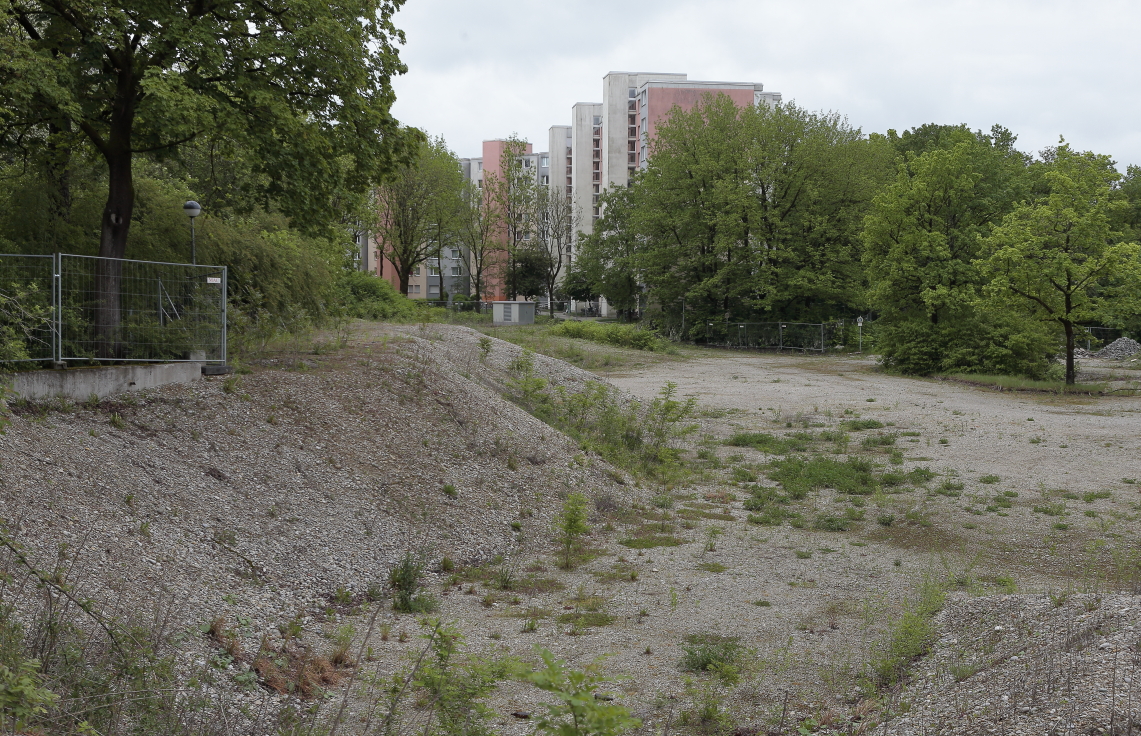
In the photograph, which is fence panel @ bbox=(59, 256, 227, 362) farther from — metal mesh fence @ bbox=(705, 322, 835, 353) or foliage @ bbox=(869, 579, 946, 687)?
metal mesh fence @ bbox=(705, 322, 835, 353)

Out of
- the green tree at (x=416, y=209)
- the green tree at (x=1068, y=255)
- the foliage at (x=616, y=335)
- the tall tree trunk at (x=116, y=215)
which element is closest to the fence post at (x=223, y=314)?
the tall tree trunk at (x=116, y=215)

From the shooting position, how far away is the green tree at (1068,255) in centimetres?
2541

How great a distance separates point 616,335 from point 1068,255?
21.1m

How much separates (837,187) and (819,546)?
124 ft

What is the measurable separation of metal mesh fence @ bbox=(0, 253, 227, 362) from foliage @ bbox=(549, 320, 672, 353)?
3053 cm

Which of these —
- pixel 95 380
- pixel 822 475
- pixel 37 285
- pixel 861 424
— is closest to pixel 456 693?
pixel 95 380

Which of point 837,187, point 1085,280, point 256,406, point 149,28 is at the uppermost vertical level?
point 837,187

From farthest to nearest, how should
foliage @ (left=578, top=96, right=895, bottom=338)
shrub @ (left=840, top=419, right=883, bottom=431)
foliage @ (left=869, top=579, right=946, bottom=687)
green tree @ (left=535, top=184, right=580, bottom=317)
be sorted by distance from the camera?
green tree @ (left=535, top=184, right=580, bottom=317) < foliage @ (left=578, top=96, right=895, bottom=338) < shrub @ (left=840, top=419, right=883, bottom=431) < foliage @ (left=869, top=579, right=946, bottom=687)

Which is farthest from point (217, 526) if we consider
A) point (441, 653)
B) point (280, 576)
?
point (441, 653)

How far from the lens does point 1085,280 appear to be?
84.4ft

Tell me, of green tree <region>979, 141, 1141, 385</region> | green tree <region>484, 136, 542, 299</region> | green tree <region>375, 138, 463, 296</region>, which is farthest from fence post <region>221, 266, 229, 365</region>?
green tree <region>484, 136, 542, 299</region>

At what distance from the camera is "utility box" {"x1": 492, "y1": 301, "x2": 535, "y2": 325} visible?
5150 cm

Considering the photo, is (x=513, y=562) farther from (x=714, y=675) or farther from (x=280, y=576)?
(x=714, y=675)

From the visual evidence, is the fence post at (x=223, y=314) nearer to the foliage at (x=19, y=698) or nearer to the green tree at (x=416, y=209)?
the foliage at (x=19, y=698)
